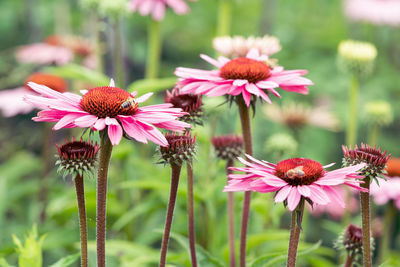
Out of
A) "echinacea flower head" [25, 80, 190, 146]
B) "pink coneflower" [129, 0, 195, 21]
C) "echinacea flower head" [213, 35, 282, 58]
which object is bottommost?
"echinacea flower head" [25, 80, 190, 146]

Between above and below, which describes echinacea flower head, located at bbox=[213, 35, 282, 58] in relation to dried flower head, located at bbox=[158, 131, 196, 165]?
above

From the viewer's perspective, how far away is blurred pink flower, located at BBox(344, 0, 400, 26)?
2.41 meters

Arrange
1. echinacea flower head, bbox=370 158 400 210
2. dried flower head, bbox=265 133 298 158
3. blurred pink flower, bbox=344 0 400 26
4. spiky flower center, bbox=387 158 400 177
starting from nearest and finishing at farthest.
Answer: echinacea flower head, bbox=370 158 400 210
spiky flower center, bbox=387 158 400 177
dried flower head, bbox=265 133 298 158
blurred pink flower, bbox=344 0 400 26

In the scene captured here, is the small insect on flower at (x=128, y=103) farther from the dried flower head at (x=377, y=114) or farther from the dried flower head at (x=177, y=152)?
the dried flower head at (x=377, y=114)

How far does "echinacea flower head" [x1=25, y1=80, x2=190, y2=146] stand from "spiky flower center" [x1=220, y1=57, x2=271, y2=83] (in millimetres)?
180

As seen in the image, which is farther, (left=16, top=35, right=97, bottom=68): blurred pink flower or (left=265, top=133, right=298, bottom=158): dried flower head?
(left=16, top=35, right=97, bottom=68): blurred pink flower

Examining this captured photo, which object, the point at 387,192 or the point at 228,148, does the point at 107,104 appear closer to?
the point at 228,148

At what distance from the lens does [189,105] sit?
2.93 ft

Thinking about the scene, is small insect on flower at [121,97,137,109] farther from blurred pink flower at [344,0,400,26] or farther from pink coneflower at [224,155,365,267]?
blurred pink flower at [344,0,400,26]

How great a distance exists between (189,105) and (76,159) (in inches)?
9.4

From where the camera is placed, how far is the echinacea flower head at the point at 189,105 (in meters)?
0.89

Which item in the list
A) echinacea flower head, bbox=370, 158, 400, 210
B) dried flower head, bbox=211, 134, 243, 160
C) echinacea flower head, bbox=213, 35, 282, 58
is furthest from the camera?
echinacea flower head, bbox=370, 158, 400, 210

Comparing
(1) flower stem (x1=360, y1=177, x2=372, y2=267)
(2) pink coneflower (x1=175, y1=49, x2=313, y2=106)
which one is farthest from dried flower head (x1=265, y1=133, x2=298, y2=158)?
(1) flower stem (x1=360, y1=177, x2=372, y2=267)

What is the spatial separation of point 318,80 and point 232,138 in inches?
69.7
